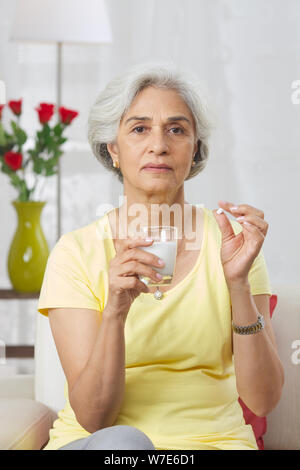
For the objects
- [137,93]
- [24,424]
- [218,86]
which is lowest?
[24,424]

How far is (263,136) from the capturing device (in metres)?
3.23

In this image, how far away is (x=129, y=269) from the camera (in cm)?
121

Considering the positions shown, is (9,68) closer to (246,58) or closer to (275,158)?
(246,58)

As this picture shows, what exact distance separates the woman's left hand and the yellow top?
0.47 feet

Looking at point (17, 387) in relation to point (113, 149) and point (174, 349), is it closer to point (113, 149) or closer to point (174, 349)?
point (174, 349)

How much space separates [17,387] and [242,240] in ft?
3.16

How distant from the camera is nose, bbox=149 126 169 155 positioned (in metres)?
1.45

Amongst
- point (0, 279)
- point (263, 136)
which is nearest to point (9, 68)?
point (0, 279)

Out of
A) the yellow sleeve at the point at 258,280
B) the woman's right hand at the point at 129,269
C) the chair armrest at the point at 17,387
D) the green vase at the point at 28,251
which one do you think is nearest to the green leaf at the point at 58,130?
the green vase at the point at 28,251

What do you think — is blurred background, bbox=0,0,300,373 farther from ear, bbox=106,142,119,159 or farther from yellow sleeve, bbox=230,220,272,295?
yellow sleeve, bbox=230,220,272,295

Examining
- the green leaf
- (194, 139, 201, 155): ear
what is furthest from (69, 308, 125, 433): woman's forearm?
the green leaf

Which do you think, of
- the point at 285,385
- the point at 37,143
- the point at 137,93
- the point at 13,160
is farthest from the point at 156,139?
the point at 37,143
